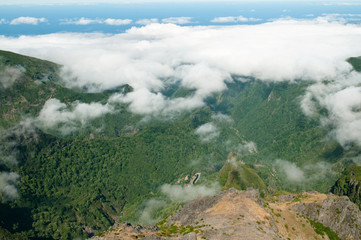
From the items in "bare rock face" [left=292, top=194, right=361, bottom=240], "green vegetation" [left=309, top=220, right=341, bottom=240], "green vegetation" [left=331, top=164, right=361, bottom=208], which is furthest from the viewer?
"green vegetation" [left=331, top=164, right=361, bottom=208]

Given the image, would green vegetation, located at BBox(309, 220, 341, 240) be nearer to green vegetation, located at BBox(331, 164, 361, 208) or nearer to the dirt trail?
the dirt trail

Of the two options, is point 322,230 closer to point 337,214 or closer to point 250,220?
point 337,214

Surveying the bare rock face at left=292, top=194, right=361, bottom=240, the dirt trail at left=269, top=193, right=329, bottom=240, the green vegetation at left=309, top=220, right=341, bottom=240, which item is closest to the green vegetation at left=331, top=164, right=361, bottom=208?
the bare rock face at left=292, top=194, right=361, bottom=240

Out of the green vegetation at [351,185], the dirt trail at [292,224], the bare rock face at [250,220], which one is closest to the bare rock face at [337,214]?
Answer: the bare rock face at [250,220]

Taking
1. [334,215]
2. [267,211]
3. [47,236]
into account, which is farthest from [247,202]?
[47,236]

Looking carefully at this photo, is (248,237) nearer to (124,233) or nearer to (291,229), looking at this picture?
(291,229)

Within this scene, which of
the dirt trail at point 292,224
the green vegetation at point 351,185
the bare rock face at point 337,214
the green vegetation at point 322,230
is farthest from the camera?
the green vegetation at point 351,185

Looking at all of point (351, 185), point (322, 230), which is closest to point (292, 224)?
point (322, 230)

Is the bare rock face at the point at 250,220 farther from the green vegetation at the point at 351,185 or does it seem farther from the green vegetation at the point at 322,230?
the green vegetation at the point at 351,185
